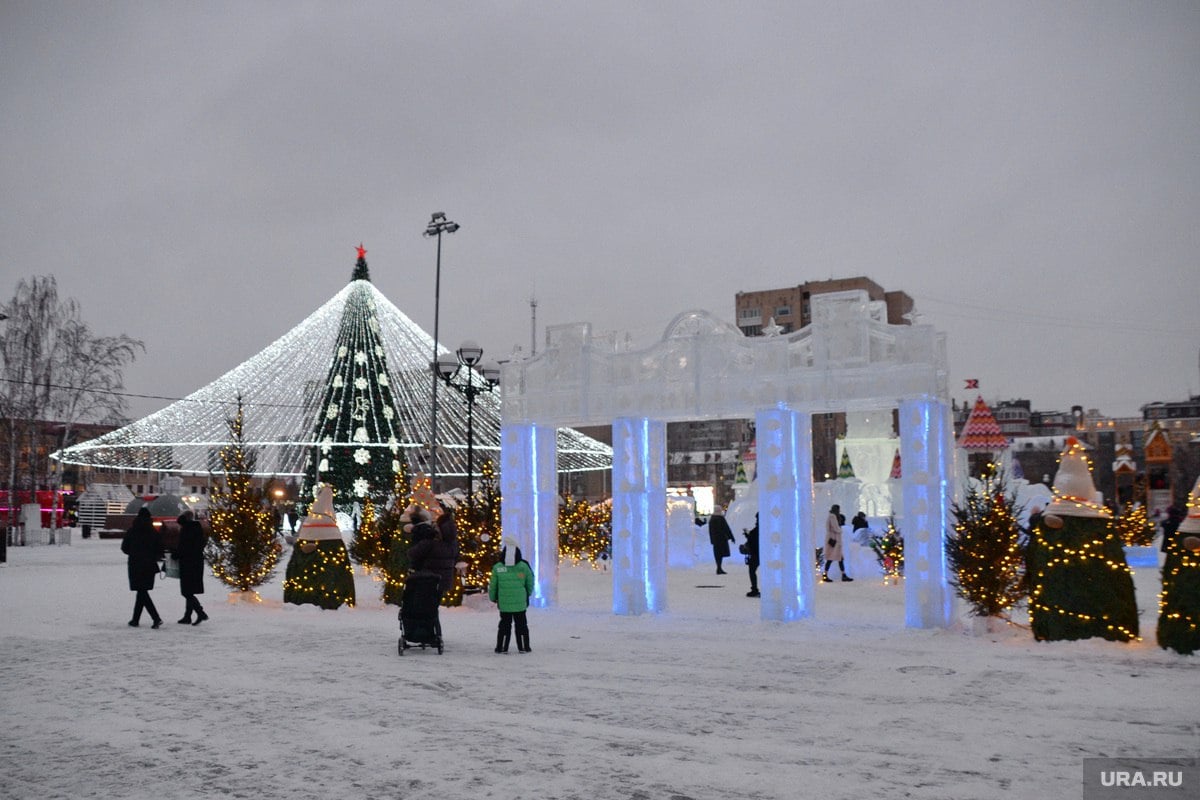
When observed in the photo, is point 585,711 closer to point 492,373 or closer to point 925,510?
point 925,510

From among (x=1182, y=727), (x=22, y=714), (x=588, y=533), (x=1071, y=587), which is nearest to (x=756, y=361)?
(x=1071, y=587)

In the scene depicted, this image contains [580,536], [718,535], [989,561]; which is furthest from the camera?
[580,536]

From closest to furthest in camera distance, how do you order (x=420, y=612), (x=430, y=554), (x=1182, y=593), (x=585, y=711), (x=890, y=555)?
(x=585, y=711)
(x=1182, y=593)
(x=420, y=612)
(x=430, y=554)
(x=890, y=555)

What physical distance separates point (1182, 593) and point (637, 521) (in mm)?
7314

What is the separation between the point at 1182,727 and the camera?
6820 mm

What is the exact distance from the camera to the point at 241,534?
1656cm

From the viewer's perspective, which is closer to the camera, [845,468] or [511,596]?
[511,596]

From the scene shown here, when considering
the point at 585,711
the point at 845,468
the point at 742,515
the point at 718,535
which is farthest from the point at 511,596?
the point at 845,468

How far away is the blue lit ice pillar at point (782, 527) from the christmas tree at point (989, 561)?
207cm

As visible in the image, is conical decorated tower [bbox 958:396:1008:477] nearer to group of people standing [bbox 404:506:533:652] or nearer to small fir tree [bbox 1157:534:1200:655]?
small fir tree [bbox 1157:534:1200:655]

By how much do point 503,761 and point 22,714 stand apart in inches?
169

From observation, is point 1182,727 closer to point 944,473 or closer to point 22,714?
point 944,473

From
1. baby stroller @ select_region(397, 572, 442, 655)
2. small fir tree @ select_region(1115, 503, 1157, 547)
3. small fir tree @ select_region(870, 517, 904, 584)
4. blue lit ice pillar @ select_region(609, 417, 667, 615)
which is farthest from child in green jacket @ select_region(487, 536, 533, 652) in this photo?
small fir tree @ select_region(1115, 503, 1157, 547)

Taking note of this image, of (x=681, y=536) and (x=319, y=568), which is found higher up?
(x=319, y=568)
